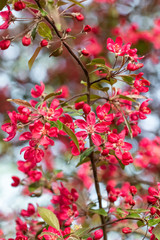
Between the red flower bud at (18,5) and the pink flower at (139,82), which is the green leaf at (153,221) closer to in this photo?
the pink flower at (139,82)

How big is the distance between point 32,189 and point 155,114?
2.21 metres

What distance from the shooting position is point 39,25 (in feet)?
4.48

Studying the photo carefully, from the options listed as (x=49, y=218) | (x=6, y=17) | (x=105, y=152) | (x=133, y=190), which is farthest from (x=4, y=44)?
(x=133, y=190)

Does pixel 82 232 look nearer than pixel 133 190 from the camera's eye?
Yes

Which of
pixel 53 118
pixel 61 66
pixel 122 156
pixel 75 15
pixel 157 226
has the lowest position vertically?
pixel 61 66

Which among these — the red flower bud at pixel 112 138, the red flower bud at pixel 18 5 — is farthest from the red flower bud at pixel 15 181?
the red flower bud at pixel 18 5

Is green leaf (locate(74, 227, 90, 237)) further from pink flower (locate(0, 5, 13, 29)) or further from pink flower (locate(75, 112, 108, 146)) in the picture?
pink flower (locate(0, 5, 13, 29))

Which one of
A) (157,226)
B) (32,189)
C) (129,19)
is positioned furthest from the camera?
(129,19)

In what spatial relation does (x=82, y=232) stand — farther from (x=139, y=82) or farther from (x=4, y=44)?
(x=4, y=44)

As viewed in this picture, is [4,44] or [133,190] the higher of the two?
[4,44]

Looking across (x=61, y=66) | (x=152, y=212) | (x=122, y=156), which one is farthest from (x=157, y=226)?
(x=61, y=66)

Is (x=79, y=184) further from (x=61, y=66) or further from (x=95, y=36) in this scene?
(x=95, y=36)

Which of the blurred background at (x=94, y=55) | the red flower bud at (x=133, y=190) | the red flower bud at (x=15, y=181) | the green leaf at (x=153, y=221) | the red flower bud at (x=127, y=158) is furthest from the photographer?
the blurred background at (x=94, y=55)

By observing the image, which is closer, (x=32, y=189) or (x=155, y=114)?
(x=32, y=189)
